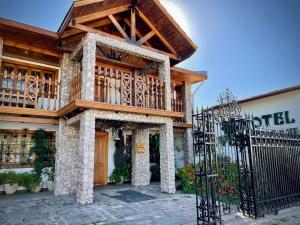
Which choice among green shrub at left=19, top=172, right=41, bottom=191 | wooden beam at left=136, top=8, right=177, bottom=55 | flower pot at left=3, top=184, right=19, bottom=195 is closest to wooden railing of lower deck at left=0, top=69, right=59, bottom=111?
green shrub at left=19, top=172, right=41, bottom=191

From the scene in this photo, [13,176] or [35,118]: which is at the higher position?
[35,118]

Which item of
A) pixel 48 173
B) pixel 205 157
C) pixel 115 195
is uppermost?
pixel 205 157

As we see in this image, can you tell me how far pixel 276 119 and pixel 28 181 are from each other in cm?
1105

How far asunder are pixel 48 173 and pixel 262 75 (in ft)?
46.5

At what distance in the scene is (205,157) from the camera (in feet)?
14.1

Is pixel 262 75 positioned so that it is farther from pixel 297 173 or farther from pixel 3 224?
pixel 3 224

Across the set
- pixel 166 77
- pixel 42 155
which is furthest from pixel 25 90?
pixel 166 77

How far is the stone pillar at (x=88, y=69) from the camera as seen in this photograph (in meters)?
6.88

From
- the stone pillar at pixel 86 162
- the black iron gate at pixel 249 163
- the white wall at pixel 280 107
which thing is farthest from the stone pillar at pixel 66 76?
the white wall at pixel 280 107

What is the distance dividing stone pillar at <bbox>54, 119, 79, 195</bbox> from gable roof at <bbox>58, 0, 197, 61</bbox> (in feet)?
11.8

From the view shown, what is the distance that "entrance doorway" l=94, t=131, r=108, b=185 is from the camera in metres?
10.3

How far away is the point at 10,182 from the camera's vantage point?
320 inches

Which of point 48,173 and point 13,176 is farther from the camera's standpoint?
point 48,173

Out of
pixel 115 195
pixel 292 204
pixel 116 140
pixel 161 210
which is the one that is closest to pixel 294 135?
pixel 292 204
